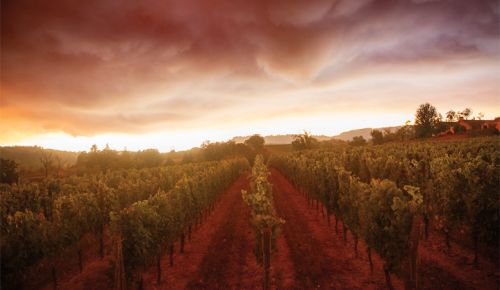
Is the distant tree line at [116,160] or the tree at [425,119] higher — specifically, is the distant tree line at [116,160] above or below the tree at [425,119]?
below

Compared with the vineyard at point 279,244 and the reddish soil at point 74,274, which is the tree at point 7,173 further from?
the reddish soil at point 74,274

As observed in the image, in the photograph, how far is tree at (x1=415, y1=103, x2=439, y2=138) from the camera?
4885 inches

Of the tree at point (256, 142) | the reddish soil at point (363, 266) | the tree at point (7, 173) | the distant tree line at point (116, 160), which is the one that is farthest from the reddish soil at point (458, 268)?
the tree at point (256, 142)

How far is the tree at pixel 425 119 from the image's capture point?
124 meters

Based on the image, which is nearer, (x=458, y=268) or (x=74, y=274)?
(x=458, y=268)

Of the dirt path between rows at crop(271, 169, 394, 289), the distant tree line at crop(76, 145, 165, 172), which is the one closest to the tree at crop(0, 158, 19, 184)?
the distant tree line at crop(76, 145, 165, 172)

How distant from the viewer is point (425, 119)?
127 metres

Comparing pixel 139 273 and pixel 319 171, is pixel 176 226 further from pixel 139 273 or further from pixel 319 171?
pixel 319 171

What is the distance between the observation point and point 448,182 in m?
15.4

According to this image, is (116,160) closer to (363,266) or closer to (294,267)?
(294,267)

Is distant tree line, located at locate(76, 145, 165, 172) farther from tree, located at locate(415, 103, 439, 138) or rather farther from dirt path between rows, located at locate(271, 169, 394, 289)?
tree, located at locate(415, 103, 439, 138)


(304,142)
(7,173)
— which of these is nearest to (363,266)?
(7,173)

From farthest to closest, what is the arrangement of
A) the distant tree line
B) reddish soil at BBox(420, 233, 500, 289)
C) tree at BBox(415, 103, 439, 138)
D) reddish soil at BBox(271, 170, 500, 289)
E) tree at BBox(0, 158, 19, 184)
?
tree at BBox(415, 103, 439, 138) < the distant tree line < tree at BBox(0, 158, 19, 184) < reddish soil at BBox(271, 170, 500, 289) < reddish soil at BBox(420, 233, 500, 289)

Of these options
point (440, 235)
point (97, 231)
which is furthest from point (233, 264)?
point (440, 235)
